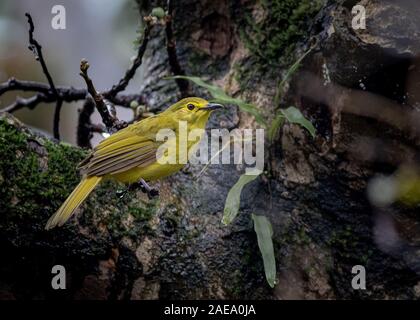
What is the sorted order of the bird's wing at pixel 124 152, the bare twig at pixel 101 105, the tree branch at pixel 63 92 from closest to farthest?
the bare twig at pixel 101 105, the bird's wing at pixel 124 152, the tree branch at pixel 63 92

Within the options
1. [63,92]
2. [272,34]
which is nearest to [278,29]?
[272,34]

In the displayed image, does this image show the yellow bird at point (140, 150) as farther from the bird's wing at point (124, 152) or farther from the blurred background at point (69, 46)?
the blurred background at point (69, 46)

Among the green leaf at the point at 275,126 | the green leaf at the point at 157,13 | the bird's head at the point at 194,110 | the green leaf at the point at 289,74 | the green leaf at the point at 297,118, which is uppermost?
the green leaf at the point at 157,13

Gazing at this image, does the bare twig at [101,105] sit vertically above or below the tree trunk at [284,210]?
above

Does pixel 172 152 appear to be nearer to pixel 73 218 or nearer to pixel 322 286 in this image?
pixel 73 218

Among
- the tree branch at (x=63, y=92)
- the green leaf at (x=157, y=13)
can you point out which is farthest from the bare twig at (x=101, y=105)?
the green leaf at (x=157, y=13)
